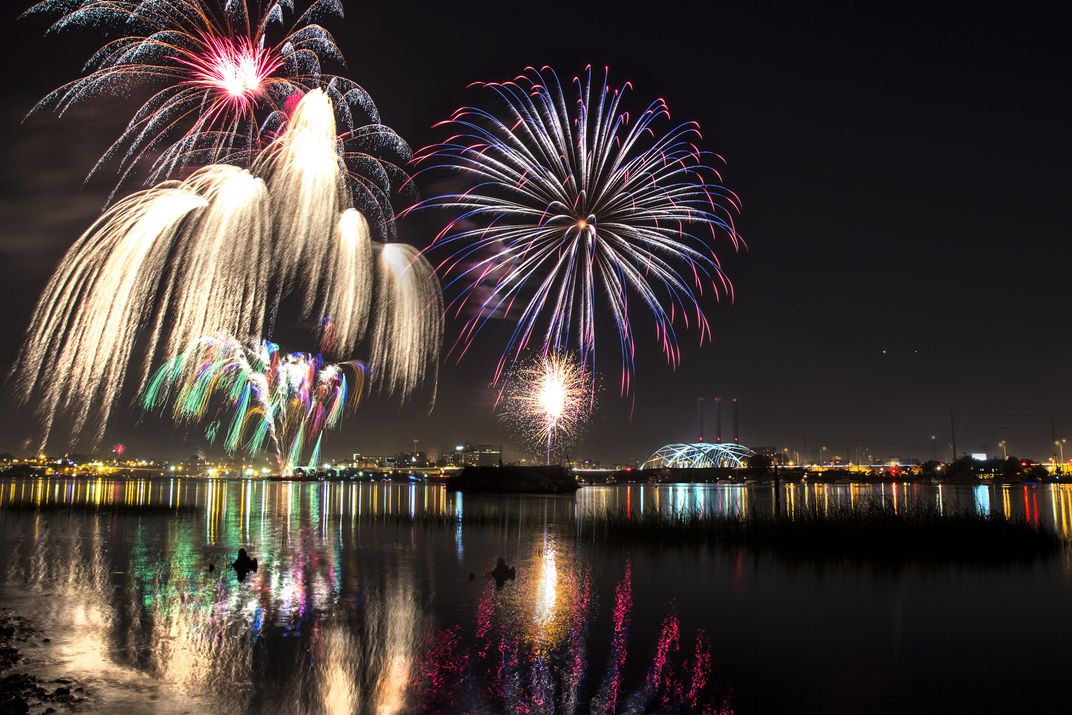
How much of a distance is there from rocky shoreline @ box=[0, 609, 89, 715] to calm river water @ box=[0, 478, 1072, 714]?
27cm

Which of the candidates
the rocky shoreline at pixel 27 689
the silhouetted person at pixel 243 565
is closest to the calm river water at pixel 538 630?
the rocky shoreline at pixel 27 689

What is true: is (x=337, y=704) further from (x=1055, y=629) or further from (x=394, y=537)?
(x=394, y=537)

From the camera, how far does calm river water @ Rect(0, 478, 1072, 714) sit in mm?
11195

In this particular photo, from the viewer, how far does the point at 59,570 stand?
22.1m

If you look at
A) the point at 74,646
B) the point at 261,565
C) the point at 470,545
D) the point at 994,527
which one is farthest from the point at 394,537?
the point at 994,527

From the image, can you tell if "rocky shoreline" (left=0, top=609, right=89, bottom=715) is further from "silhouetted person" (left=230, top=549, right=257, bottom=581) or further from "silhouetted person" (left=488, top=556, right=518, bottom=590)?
"silhouetted person" (left=488, top=556, right=518, bottom=590)

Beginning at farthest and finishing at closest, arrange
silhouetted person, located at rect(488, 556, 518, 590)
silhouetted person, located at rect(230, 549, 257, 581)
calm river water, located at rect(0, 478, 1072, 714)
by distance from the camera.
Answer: silhouetted person, located at rect(230, 549, 257, 581), silhouetted person, located at rect(488, 556, 518, 590), calm river water, located at rect(0, 478, 1072, 714)

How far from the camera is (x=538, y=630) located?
15195 mm

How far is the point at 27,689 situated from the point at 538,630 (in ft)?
27.1

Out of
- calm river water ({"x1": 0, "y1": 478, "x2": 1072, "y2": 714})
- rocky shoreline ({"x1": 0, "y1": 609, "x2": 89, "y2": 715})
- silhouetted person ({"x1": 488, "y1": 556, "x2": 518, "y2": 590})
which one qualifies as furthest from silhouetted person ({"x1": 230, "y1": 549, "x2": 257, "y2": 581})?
rocky shoreline ({"x1": 0, "y1": 609, "x2": 89, "y2": 715})

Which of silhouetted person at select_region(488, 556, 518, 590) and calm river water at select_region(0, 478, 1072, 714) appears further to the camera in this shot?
silhouetted person at select_region(488, 556, 518, 590)

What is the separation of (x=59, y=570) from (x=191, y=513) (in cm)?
2716

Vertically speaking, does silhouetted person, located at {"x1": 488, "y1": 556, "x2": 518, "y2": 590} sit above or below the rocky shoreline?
below

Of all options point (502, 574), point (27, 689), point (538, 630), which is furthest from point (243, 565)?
point (27, 689)
